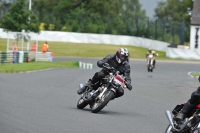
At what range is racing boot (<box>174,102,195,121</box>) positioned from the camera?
1093 cm

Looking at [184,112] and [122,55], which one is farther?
[122,55]

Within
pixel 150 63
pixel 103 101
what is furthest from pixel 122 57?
pixel 150 63

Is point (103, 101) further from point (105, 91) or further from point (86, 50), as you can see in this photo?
point (86, 50)

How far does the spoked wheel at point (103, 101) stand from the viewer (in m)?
14.7

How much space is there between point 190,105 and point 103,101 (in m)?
3.99

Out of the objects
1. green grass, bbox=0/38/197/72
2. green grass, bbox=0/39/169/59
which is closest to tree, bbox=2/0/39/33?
green grass, bbox=0/38/197/72

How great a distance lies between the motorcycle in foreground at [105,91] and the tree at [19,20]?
34105 millimetres

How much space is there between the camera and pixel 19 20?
4909 centimetres

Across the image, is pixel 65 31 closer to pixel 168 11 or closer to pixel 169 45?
pixel 169 45

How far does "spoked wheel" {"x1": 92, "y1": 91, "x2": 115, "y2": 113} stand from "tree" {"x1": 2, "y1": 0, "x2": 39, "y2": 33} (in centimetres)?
3452

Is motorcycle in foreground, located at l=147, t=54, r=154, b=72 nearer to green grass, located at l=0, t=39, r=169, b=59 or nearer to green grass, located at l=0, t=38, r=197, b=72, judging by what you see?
green grass, located at l=0, t=38, r=197, b=72

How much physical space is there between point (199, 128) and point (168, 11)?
459 feet

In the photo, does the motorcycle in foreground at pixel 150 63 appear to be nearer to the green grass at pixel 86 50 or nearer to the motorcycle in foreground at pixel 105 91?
the green grass at pixel 86 50

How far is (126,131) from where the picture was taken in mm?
11938
